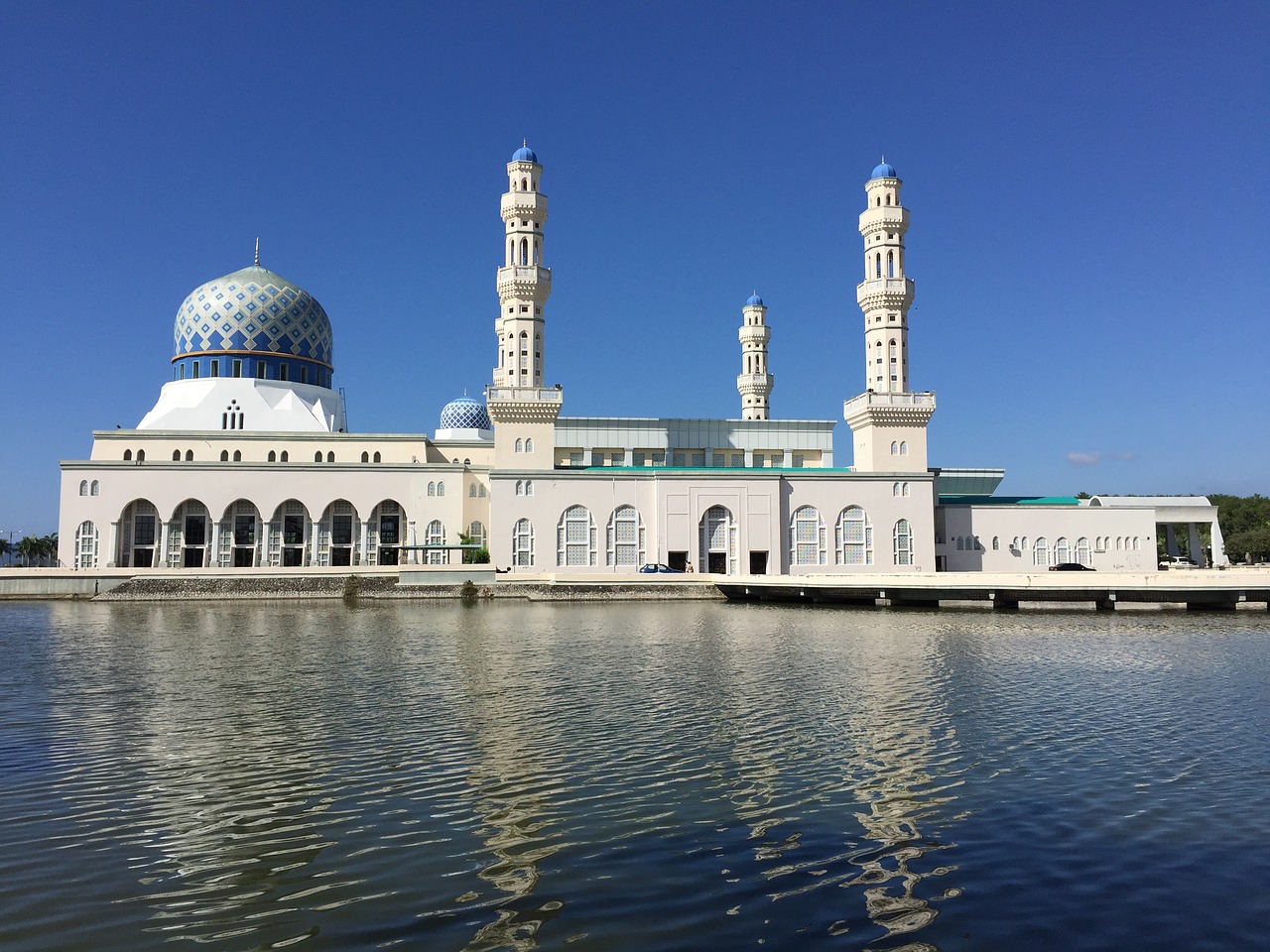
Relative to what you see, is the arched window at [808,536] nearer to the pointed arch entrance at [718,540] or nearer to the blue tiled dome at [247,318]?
the pointed arch entrance at [718,540]

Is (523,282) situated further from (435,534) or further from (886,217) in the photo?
(886,217)

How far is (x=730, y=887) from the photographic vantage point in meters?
7.57

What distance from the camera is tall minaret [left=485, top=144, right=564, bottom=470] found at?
52188mm

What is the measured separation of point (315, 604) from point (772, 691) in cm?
3005

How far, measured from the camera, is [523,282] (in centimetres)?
5303

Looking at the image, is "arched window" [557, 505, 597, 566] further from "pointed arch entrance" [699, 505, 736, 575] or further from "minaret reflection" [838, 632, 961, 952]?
"minaret reflection" [838, 632, 961, 952]

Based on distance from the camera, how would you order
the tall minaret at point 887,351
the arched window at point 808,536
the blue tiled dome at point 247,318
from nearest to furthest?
the arched window at point 808,536 < the tall minaret at point 887,351 < the blue tiled dome at point 247,318

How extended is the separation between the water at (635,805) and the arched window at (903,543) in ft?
110

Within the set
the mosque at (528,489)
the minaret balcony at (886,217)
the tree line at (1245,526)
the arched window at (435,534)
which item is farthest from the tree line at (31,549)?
the tree line at (1245,526)

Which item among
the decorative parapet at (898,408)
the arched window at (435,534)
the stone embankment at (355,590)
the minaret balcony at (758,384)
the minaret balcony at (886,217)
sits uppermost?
the minaret balcony at (886,217)

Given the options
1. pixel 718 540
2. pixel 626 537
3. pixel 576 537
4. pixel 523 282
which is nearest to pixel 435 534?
pixel 576 537

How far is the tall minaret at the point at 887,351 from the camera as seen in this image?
54906 millimetres

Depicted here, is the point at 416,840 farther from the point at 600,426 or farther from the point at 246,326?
the point at 246,326

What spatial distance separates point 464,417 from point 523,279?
23.6 m
